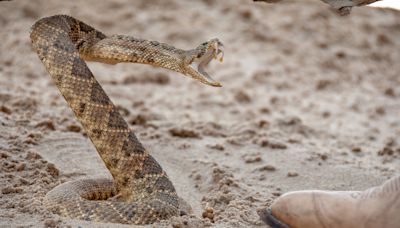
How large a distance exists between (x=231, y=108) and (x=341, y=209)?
516 cm

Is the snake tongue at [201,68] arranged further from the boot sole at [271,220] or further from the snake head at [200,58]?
the boot sole at [271,220]

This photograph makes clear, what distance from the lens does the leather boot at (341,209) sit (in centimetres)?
371

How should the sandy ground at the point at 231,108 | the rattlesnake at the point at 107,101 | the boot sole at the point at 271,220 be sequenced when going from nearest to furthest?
the boot sole at the point at 271,220 < the rattlesnake at the point at 107,101 < the sandy ground at the point at 231,108

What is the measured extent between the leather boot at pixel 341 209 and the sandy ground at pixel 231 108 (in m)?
0.73

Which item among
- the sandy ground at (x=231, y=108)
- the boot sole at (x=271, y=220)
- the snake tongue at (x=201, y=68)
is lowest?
the sandy ground at (x=231, y=108)

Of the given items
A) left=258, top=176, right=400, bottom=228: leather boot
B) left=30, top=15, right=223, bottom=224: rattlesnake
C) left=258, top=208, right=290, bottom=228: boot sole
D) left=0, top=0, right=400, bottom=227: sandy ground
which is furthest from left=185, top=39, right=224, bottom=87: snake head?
left=258, top=176, right=400, bottom=228: leather boot

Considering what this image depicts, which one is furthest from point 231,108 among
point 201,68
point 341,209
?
point 341,209

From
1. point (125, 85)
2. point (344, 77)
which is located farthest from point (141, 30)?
point (344, 77)

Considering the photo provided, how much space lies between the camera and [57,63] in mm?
4910

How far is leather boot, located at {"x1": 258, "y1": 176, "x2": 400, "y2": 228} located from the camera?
3707 millimetres

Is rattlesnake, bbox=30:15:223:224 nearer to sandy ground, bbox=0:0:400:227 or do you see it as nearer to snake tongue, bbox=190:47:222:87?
snake tongue, bbox=190:47:222:87

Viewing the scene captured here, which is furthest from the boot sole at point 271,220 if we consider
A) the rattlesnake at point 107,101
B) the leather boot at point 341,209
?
the rattlesnake at point 107,101

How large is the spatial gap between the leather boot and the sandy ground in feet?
2.38

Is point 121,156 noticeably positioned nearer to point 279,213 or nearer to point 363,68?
point 279,213
